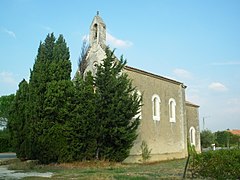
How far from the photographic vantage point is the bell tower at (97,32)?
26448mm

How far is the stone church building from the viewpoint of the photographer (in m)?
26.3

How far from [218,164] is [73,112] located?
1154 cm

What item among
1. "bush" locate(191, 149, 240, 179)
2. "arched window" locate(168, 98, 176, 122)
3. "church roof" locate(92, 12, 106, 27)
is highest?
"church roof" locate(92, 12, 106, 27)

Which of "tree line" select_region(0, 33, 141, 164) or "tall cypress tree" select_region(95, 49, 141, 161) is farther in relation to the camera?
"tall cypress tree" select_region(95, 49, 141, 161)

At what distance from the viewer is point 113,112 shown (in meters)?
21.2

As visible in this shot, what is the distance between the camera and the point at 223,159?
1210 centimetres

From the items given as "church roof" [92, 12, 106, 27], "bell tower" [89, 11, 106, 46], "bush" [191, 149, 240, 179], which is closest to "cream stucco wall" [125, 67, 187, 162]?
"bell tower" [89, 11, 106, 46]

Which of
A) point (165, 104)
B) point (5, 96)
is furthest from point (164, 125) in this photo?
point (5, 96)

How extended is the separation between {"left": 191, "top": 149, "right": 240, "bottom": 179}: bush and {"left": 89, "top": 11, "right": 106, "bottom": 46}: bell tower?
54.4ft

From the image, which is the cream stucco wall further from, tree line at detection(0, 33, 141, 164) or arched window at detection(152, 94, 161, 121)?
tree line at detection(0, 33, 141, 164)

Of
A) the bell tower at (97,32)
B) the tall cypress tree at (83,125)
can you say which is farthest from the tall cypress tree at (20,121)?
the bell tower at (97,32)

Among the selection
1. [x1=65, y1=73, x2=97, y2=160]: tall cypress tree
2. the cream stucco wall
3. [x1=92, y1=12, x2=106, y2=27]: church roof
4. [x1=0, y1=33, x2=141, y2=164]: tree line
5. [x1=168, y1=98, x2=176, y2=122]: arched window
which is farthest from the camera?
[x1=168, y1=98, x2=176, y2=122]: arched window

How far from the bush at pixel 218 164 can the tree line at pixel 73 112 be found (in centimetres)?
904

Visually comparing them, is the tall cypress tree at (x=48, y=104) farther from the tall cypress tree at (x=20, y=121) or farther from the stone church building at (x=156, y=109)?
the stone church building at (x=156, y=109)
